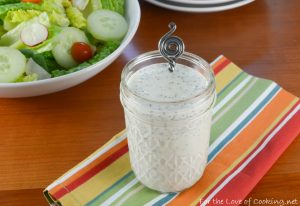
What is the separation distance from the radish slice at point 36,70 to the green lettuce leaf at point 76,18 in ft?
0.62

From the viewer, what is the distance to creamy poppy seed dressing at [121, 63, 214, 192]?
0.73 m

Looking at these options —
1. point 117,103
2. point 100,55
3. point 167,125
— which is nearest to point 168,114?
point 167,125

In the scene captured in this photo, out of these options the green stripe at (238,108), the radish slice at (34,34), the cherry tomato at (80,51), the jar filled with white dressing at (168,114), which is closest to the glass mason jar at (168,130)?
the jar filled with white dressing at (168,114)

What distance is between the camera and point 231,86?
1.06m

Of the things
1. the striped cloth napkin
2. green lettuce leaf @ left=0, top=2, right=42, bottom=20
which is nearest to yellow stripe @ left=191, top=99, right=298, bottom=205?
the striped cloth napkin

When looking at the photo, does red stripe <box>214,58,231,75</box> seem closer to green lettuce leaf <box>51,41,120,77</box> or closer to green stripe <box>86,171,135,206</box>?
green lettuce leaf <box>51,41,120,77</box>

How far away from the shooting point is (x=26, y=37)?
1.17 m

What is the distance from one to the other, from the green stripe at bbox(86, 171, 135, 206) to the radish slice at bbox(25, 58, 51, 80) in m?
0.37

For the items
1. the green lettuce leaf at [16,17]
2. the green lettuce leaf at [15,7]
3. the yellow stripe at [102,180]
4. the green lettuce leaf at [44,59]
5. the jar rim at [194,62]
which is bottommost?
the yellow stripe at [102,180]

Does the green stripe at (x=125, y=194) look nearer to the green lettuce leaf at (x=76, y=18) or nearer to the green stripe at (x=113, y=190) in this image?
the green stripe at (x=113, y=190)

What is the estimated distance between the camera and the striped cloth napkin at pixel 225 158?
0.83 metres

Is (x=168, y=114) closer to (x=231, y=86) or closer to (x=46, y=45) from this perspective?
(x=231, y=86)

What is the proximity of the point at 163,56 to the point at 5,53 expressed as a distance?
457mm

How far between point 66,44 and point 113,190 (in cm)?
47
